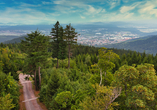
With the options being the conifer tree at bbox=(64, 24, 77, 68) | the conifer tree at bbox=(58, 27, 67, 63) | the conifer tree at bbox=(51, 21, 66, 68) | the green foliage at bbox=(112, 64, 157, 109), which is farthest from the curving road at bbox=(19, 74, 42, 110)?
the green foliage at bbox=(112, 64, 157, 109)

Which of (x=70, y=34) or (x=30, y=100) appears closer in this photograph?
(x=30, y=100)

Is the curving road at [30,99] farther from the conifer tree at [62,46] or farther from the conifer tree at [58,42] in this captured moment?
the conifer tree at [62,46]

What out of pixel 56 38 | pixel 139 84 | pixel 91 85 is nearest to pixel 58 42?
pixel 56 38

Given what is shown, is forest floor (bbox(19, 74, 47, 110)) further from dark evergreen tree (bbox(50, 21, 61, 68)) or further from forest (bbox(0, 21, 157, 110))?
dark evergreen tree (bbox(50, 21, 61, 68))

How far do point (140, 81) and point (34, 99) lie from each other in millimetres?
21578

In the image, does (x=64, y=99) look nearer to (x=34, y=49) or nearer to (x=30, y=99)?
(x=34, y=49)

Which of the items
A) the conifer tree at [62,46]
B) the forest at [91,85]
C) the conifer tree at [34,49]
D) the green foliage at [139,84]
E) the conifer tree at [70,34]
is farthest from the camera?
the conifer tree at [62,46]

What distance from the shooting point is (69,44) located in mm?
26719

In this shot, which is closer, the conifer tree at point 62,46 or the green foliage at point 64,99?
the green foliage at point 64,99

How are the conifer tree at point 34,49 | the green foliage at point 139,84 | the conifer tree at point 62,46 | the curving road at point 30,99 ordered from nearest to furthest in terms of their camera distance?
the green foliage at point 139,84 < the curving road at point 30,99 < the conifer tree at point 34,49 < the conifer tree at point 62,46

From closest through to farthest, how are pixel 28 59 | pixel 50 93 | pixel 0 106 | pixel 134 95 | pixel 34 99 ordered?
pixel 134 95 < pixel 0 106 < pixel 50 93 < pixel 28 59 < pixel 34 99

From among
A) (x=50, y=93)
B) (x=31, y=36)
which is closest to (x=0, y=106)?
(x=50, y=93)

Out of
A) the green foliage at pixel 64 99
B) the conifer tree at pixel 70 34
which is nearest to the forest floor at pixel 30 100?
the green foliage at pixel 64 99

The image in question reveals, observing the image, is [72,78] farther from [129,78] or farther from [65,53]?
[129,78]
